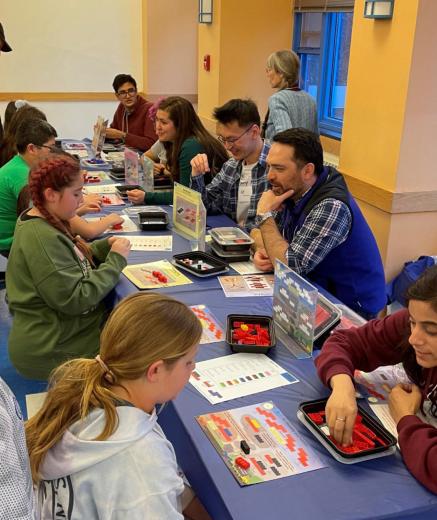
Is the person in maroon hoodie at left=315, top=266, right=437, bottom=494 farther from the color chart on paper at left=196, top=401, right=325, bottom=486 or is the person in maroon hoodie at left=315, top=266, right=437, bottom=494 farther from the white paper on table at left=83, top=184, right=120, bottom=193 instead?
the white paper on table at left=83, top=184, right=120, bottom=193

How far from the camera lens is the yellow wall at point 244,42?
4.97 meters

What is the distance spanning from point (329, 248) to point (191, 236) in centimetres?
72

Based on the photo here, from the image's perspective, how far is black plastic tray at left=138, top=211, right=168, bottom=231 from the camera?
2.74 m

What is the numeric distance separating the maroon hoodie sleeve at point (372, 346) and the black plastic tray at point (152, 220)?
1.39m

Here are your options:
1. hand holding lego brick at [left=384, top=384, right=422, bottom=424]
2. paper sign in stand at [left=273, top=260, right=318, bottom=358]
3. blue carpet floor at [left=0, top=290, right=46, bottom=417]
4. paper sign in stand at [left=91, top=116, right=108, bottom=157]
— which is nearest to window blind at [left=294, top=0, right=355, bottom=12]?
paper sign in stand at [left=91, top=116, right=108, bottom=157]

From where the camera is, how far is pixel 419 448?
117 cm

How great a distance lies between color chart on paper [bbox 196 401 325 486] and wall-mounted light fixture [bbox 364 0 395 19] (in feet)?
7.46

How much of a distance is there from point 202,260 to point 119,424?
135 cm

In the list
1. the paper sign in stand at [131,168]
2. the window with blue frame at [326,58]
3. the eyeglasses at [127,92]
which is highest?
the window with blue frame at [326,58]

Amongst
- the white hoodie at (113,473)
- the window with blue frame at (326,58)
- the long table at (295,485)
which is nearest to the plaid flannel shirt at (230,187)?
the long table at (295,485)

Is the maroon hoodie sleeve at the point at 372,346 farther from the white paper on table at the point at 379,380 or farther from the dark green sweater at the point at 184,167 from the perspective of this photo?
the dark green sweater at the point at 184,167

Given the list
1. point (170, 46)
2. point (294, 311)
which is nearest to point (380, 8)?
point (294, 311)

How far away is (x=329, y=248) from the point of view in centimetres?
208

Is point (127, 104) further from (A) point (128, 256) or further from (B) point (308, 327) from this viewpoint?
(B) point (308, 327)
